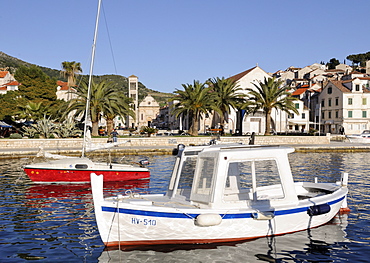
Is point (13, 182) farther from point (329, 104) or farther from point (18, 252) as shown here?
point (329, 104)

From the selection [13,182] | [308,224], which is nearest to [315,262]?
[308,224]

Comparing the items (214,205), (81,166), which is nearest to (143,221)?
(214,205)

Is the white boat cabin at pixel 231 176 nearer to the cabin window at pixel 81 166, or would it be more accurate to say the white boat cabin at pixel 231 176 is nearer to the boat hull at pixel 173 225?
the boat hull at pixel 173 225

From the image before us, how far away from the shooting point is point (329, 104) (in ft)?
241

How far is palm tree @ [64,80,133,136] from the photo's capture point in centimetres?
4226

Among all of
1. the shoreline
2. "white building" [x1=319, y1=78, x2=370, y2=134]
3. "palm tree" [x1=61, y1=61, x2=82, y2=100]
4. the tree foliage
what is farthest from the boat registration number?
the tree foliage

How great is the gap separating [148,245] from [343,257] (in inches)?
192

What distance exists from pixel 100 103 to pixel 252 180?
35.5 meters

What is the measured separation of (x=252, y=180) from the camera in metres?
9.72

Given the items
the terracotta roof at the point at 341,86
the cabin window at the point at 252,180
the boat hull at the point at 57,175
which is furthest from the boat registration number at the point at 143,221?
the terracotta roof at the point at 341,86

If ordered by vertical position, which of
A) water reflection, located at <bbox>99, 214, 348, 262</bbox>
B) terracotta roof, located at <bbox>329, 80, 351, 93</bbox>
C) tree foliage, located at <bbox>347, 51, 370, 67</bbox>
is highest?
tree foliage, located at <bbox>347, 51, 370, 67</bbox>

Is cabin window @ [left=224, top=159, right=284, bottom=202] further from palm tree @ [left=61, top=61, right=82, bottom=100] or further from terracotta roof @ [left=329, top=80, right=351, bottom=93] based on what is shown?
palm tree @ [left=61, top=61, right=82, bottom=100]

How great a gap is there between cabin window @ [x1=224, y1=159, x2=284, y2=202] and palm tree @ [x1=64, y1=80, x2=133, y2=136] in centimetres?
3329

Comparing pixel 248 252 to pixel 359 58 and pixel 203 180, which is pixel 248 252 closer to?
pixel 203 180
